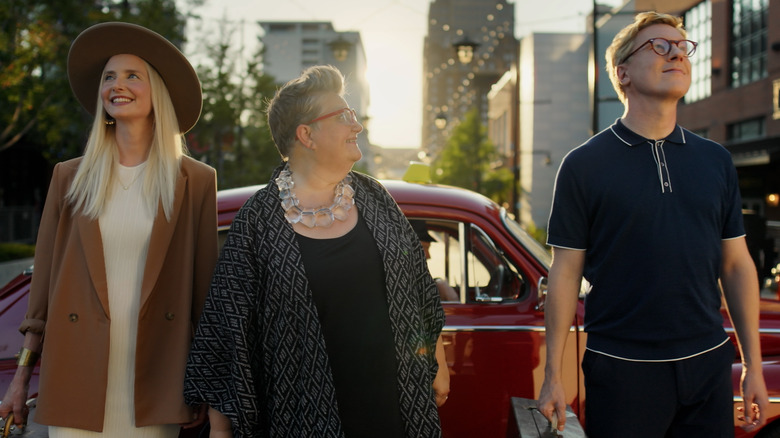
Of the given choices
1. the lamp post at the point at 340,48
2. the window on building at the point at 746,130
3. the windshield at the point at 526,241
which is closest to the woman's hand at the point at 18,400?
the windshield at the point at 526,241

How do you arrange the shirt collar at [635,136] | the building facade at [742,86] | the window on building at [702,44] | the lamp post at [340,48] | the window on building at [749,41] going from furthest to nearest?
the window on building at [702,44]
the window on building at [749,41]
the building facade at [742,86]
the lamp post at [340,48]
the shirt collar at [635,136]

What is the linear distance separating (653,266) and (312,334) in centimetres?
115

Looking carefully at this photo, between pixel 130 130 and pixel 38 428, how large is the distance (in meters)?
1.13

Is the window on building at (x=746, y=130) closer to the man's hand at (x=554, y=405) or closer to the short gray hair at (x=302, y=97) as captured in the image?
the man's hand at (x=554, y=405)

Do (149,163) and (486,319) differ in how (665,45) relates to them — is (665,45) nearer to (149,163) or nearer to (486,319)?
(486,319)

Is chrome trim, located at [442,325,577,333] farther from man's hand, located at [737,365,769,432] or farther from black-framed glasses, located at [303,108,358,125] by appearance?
black-framed glasses, located at [303,108,358,125]

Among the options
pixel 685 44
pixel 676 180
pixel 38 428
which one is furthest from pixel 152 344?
pixel 685 44

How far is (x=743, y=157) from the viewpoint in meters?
23.0

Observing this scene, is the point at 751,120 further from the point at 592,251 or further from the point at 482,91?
the point at 482,91

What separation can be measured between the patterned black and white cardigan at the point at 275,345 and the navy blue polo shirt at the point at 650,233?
2.08 feet

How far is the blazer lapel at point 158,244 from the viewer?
2303mm

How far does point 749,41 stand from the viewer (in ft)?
85.8

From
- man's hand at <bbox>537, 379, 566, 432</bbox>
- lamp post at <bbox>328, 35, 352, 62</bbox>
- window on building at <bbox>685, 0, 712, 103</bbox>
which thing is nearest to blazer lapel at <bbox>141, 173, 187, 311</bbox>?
man's hand at <bbox>537, 379, 566, 432</bbox>

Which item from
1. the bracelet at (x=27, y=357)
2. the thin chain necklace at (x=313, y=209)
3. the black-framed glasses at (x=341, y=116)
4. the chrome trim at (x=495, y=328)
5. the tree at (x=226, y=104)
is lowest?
the bracelet at (x=27, y=357)
